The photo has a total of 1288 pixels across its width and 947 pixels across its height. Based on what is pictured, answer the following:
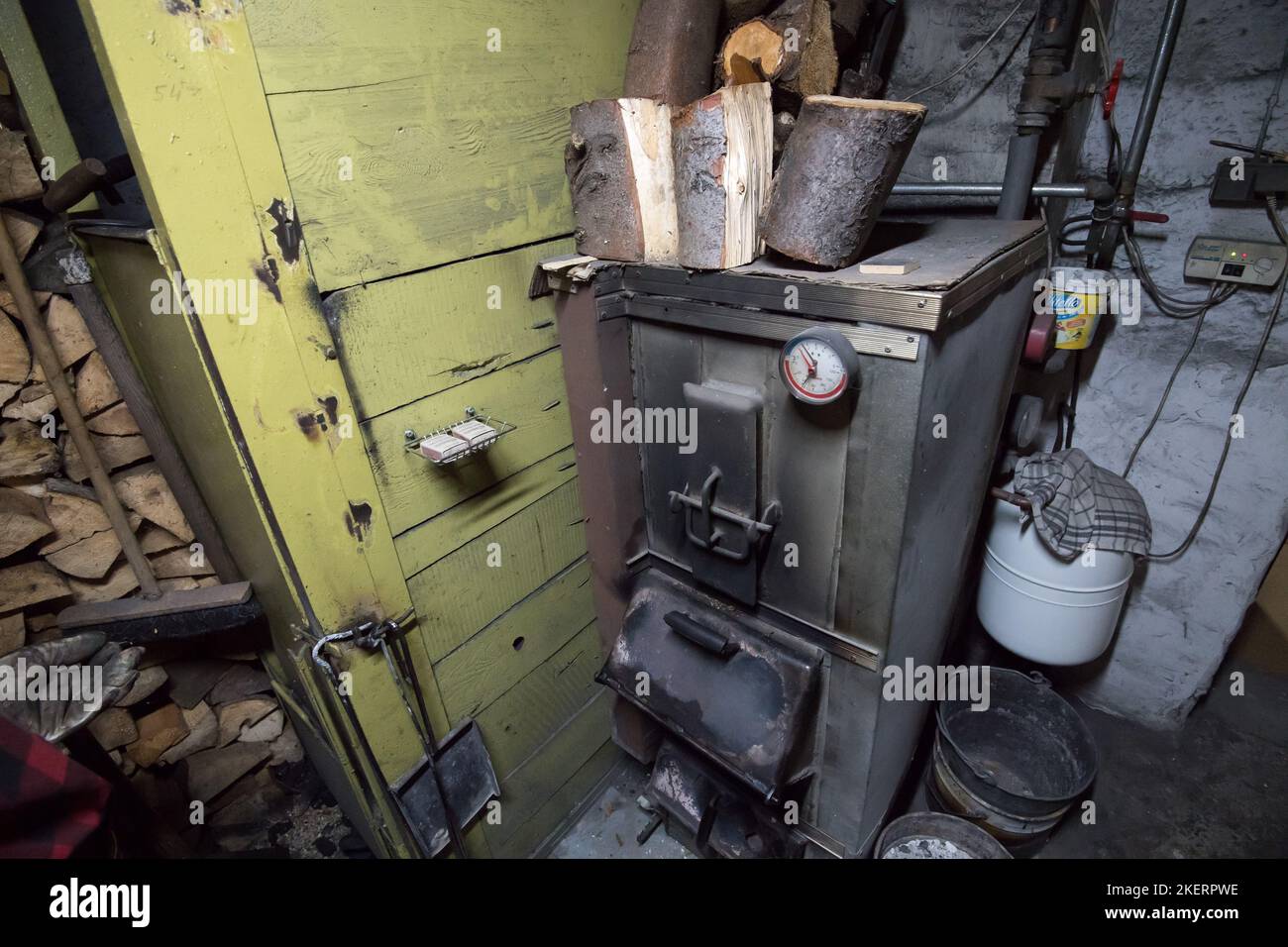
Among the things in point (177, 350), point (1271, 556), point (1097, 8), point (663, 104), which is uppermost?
point (1097, 8)

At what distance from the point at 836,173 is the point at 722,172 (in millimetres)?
208

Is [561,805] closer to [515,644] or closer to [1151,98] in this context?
[515,644]

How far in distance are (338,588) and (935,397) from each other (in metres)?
1.23

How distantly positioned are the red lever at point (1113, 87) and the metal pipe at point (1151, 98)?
0.22 feet

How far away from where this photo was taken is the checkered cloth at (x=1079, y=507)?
1.76m

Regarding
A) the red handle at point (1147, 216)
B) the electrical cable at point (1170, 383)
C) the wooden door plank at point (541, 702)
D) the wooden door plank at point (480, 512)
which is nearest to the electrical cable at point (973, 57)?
the red handle at point (1147, 216)

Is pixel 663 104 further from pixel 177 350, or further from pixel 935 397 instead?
pixel 177 350

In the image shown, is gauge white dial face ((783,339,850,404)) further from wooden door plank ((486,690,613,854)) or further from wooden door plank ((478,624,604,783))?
wooden door plank ((486,690,613,854))

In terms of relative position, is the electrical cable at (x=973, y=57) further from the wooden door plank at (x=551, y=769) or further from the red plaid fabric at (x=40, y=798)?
the red plaid fabric at (x=40, y=798)

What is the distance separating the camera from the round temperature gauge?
3.46 feet

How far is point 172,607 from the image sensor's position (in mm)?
1602

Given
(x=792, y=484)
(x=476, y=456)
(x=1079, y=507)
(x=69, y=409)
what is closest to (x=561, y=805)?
(x=476, y=456)
